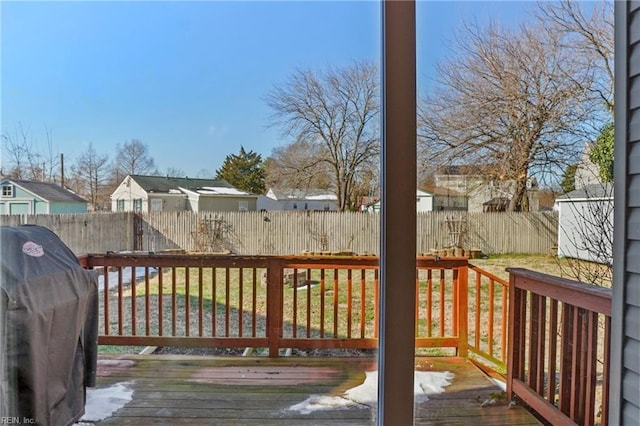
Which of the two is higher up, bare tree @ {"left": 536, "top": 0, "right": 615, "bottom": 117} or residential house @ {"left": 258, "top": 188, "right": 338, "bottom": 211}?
bare tree @ {"left": 536, "top": 0, "right": 615, "bottom": 117}

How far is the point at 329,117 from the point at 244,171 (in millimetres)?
367

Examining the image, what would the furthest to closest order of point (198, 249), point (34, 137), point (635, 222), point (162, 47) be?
1. point (198, 249)
2. point (162, 47)
3. point (34, 137)
4. point (635, 222)

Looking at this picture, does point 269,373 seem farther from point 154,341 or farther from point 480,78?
point 480,78

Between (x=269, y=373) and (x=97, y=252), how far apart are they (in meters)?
0.79

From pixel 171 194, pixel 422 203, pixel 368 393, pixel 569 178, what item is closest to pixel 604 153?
pixel 569 178

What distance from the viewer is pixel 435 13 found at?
120cm

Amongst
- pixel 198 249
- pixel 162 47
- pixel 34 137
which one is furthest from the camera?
pixel 198 249

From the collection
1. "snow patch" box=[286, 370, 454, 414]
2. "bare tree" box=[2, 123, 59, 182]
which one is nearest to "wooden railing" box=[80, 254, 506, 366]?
"snow patch" box=[286, 370, 454, 414]

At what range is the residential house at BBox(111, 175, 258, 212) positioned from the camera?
119cm

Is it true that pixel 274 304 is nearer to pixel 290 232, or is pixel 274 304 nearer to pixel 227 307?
pixel 227 307

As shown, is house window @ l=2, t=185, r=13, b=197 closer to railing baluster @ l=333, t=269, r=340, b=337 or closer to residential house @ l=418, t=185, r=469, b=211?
railing baluster @ l=333, t=269, r=340, b=337

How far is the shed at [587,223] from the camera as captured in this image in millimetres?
1136

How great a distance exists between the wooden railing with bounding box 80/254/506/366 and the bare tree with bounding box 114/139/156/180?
32 cm

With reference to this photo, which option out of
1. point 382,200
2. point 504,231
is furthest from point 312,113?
point 504,231
